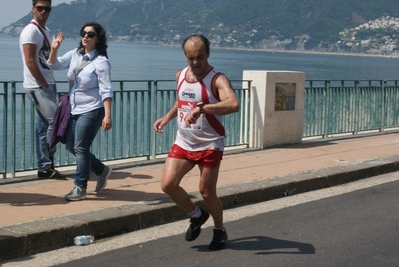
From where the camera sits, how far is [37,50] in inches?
380

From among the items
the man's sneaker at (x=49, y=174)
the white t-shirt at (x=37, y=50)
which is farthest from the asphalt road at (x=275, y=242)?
the white t-shirt at (x=37, y=50)

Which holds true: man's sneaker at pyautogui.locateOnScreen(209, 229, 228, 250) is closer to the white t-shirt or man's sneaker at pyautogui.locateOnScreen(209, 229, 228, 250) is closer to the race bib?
the race bib

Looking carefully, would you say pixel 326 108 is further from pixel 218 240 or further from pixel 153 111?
pixel 218 240

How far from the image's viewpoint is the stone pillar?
536 inches

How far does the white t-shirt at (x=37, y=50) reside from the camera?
9.54 meters

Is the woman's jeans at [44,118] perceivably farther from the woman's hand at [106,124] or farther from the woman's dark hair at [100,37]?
the woman's hand at [106,124]

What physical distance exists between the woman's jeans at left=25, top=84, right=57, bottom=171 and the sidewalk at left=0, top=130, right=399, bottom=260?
0.30 m

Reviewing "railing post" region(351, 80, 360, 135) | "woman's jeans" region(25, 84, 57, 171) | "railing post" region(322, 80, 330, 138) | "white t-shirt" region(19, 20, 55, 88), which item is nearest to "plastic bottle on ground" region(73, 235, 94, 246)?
"woman's jeans" region(25, 84, 57, 171)

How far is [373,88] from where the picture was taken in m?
16.7

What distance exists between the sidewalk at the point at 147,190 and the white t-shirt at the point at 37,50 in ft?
3.92

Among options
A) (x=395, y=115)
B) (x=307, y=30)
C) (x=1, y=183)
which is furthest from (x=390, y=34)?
(x=1, y=183)

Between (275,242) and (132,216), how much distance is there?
1435mm

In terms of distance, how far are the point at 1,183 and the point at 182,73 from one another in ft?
11.4

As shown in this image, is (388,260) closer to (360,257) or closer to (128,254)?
(360,257)
